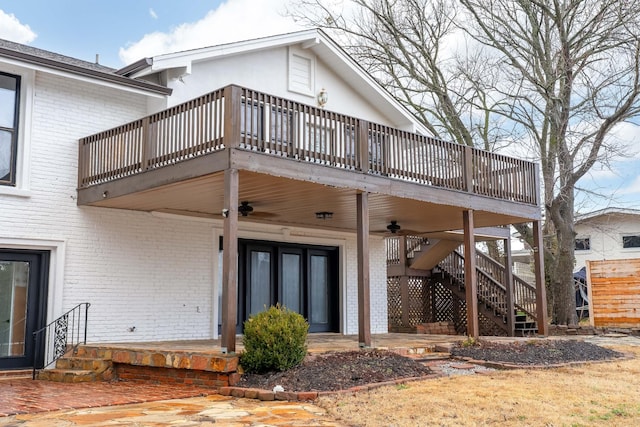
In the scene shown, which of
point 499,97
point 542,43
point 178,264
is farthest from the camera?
point 499,97

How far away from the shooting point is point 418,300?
A: 19891 mm

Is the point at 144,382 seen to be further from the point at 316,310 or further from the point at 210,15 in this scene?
the point at 210,15

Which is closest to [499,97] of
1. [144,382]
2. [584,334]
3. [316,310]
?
[584,334]

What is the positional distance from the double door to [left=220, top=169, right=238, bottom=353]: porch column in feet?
16.2

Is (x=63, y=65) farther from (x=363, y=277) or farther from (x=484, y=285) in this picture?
(x=484, y=285)

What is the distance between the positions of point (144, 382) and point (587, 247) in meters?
27.2

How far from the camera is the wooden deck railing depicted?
30.4 ft

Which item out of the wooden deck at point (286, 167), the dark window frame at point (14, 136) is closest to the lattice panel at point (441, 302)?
the wooden deck at point (286, 167)

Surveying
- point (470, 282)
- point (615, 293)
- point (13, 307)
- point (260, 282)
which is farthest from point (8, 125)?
point (615, 293)

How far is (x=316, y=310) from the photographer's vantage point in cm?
1519

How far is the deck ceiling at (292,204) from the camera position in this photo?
33.0 feet

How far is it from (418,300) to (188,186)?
37.8 feet

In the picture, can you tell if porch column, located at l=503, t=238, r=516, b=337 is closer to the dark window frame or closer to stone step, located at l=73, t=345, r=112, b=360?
stone step, located at l=73, t=345, r=112, b=360

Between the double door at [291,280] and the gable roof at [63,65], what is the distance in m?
3.86
